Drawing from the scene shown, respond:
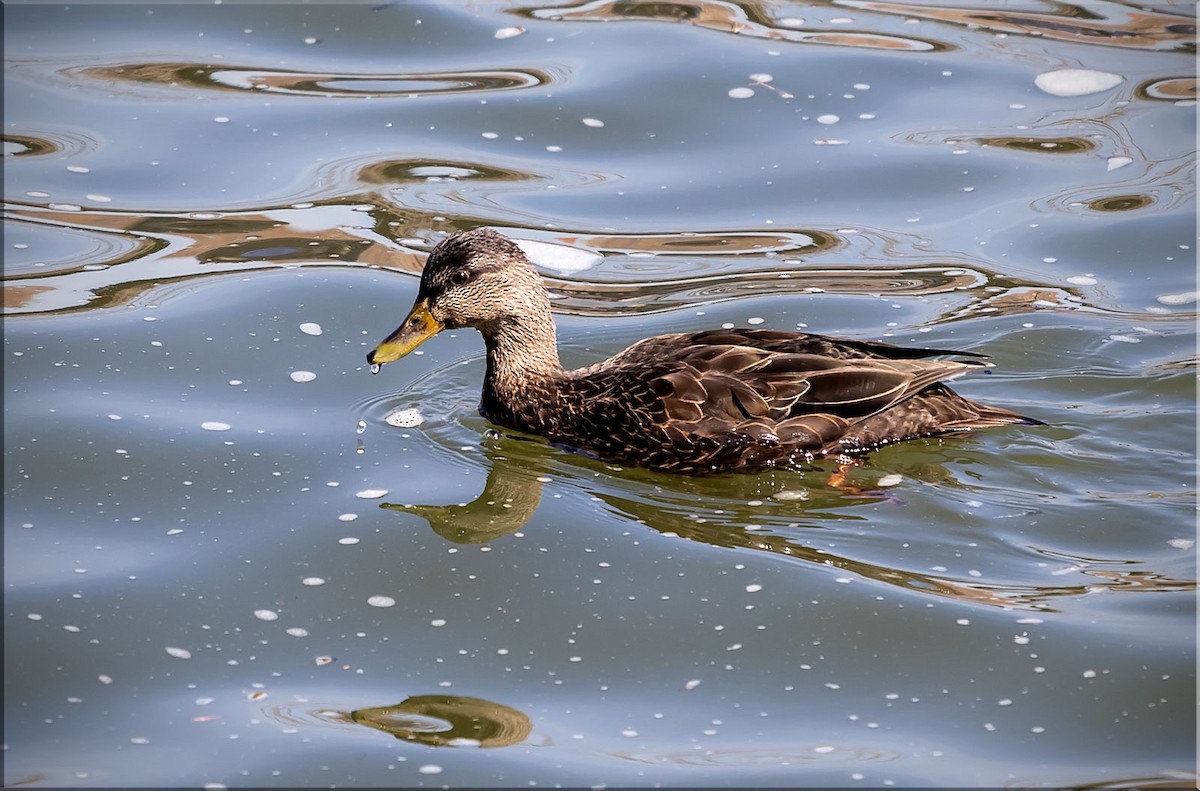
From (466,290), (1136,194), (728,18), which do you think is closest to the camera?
(466,290)

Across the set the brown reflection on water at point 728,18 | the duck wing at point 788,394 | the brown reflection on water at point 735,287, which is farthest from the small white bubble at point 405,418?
the brown reflection on water at point 728,18

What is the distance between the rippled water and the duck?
0.17 metres

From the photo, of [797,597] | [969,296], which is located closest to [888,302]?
[969,296]

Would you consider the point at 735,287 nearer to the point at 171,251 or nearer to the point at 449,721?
the point at 171,251

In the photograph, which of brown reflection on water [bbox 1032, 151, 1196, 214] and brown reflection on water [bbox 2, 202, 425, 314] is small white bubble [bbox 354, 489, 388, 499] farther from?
brown reflection on water [bbox 1032, 151, 1196, 214]

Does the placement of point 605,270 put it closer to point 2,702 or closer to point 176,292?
point 176,292

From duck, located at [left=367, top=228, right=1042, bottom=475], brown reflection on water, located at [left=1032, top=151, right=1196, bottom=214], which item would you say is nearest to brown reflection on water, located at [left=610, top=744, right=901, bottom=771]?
duck, located at [left=367, top=228, right=1042, bottom=475]

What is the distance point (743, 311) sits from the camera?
9.61 metres

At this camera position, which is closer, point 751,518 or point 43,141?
point 751,518

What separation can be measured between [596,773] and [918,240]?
6023mm

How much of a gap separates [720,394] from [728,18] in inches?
278

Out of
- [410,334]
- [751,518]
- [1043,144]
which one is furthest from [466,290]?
[1043,144]

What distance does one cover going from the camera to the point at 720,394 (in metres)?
7.75

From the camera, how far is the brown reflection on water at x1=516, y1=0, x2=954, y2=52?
13477 mm
